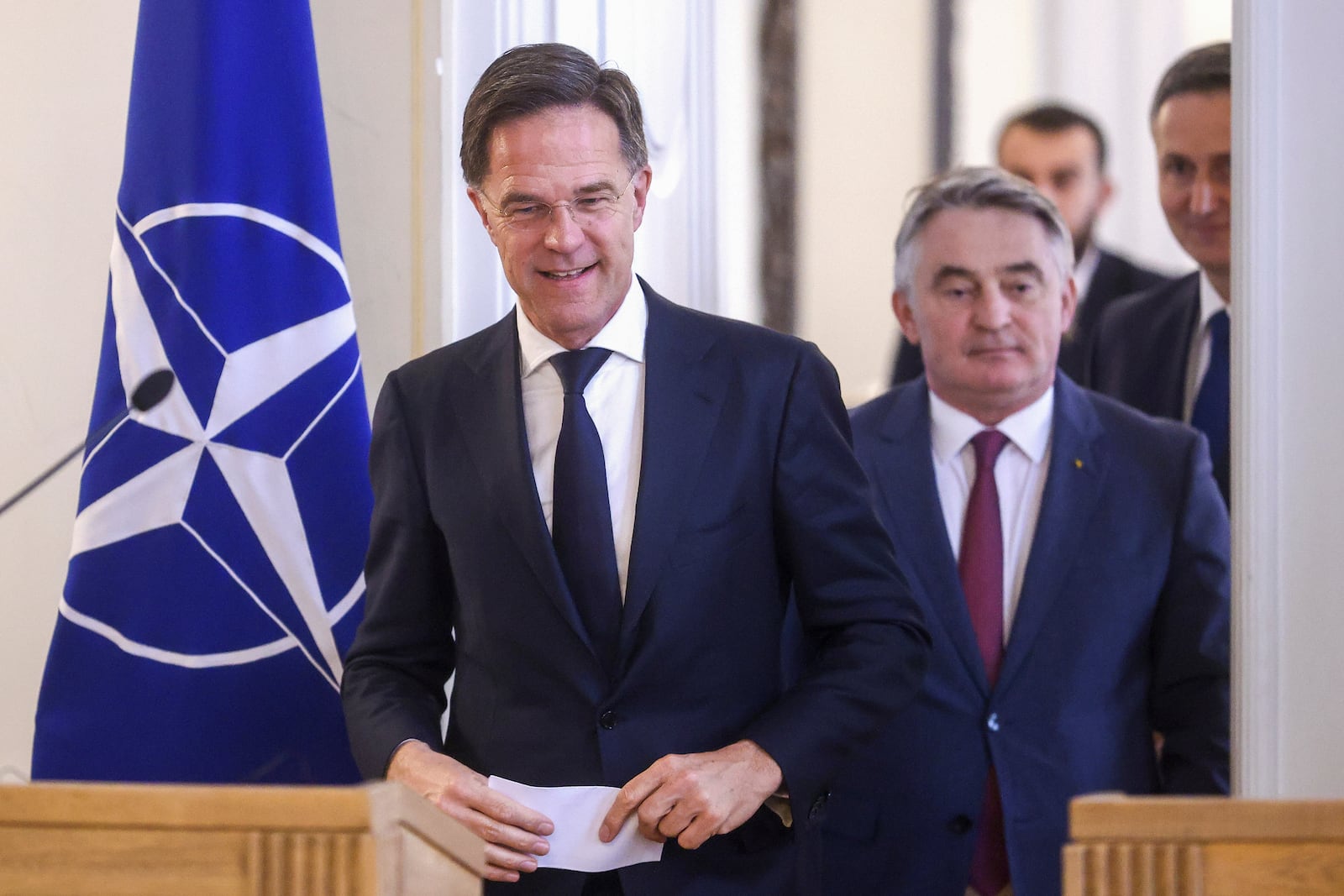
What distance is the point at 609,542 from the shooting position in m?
2.07

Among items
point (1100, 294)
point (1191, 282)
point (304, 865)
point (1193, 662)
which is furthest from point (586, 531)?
point (1100, 294)

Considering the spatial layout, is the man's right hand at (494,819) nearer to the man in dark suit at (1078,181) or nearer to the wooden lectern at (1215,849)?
the wooden lectern at (1215,849)

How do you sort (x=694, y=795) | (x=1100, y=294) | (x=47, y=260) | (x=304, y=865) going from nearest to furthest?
(x=304, y=865), (x=694, y=795), (x=47, y=260), (x=1100, y=294)

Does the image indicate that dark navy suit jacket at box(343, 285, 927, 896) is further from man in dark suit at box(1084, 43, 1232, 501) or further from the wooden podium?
man in dark suit at box(1084, 43, 1232, 501)

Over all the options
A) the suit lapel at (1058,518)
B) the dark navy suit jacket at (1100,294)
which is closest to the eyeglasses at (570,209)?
the suit lapel at (1058,518)

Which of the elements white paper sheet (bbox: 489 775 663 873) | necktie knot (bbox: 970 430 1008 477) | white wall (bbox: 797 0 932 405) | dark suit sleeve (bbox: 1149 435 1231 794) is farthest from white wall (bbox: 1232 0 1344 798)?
white wall (bbox: 797 0 932 405)

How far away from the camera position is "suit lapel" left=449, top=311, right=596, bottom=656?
2.05 meters

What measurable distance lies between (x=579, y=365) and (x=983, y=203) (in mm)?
952

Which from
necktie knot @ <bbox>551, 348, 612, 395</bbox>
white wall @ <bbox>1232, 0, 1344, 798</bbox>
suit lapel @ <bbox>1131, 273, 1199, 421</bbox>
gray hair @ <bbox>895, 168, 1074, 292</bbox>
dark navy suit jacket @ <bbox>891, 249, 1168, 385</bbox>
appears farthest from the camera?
dark navy suit jacket @ <bbox>891, 249, 1168, 385</bbox>

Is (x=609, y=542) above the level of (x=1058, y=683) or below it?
above

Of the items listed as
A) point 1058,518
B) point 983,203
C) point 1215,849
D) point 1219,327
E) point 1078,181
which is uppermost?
point 1078,181

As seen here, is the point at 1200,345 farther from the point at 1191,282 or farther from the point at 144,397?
the point at 144,397

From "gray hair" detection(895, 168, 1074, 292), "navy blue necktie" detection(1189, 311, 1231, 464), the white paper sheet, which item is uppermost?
"gray hair" detection(895, 168, 1074, 292)

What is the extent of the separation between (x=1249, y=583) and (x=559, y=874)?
4.17 ft
